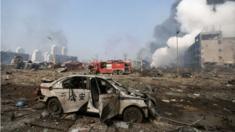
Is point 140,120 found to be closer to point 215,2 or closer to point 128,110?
point 128,110

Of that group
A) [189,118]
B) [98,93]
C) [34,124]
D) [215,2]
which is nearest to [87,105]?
[98,93]

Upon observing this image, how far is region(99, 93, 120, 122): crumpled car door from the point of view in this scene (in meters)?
6.69

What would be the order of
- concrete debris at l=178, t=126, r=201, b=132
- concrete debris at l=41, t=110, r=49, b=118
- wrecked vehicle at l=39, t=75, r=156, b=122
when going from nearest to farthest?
concrete debris at l=178, t=126, r=201, b=132 → wrecked vehicle at l=39, t=75, r=156, b=122 → concrete debris at l=41, t=110, r=49, b=118

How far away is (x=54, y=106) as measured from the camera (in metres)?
7.74

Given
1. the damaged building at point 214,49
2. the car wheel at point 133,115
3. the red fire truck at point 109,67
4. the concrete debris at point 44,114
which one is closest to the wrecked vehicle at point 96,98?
the car wheel at point 133,115

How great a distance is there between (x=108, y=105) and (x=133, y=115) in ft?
2.94

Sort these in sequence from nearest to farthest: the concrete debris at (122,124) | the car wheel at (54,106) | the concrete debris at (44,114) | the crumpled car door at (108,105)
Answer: the concrete debris at (122,124) → the crumpled car door at (108,105) → the concrete debris at (44,114) → the car wheel at (54,106)

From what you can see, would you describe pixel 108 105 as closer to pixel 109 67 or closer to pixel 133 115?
pixel 133 115

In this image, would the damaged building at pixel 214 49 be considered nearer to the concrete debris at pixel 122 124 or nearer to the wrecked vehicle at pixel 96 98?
the wrecked vehicle at pixel 96 98

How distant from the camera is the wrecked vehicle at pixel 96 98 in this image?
6.87 m

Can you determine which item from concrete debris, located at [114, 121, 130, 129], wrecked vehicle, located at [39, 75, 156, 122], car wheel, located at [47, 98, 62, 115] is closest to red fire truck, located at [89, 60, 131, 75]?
wrecked vehicle, located at [39, 75, 156, 122]

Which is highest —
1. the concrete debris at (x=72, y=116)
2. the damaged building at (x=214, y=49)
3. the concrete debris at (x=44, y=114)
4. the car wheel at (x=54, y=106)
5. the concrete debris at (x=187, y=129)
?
the damaged building at (x=214, y=49)

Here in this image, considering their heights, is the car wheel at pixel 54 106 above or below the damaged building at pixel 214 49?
below

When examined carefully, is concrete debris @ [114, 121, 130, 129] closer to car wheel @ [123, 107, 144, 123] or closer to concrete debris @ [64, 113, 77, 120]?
car wheel @ [123, 107, 144, 123]
